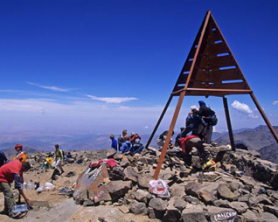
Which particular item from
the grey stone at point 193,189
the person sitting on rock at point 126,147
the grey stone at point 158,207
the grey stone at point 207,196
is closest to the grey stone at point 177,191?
the grey stone at point 193,189

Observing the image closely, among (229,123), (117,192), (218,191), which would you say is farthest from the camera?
(229,123)

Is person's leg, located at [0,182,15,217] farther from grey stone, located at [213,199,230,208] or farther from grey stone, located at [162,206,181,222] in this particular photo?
grey stone, located at [213,199,230,208]

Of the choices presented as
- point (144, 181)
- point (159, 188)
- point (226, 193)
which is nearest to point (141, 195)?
point (159, 188)

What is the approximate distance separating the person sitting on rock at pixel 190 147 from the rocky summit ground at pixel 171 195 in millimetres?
342

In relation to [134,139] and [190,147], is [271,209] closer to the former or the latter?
[190,147]

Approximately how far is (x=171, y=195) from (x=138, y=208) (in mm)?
1131

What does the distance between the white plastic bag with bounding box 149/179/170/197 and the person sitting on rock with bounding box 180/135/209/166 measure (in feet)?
8.18

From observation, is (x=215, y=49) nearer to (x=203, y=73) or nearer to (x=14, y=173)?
(x=203, y=73)

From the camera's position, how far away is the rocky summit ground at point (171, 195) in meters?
5.27

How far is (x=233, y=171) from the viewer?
26.0 ft

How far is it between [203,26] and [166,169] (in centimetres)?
568

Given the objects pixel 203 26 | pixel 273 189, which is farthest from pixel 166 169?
pixel 203 26

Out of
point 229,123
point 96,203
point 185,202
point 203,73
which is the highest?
point 203,73

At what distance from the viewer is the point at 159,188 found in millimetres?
6254
